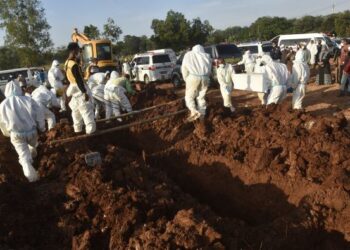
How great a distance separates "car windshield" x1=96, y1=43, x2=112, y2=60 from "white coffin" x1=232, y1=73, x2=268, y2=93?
11213 mm

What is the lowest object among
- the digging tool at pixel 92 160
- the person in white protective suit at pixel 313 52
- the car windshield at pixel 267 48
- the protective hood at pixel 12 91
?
the digging tool at pixel 92 160

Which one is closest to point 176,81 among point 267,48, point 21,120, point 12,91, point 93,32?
point 267,48

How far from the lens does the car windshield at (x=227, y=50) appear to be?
1677 cm

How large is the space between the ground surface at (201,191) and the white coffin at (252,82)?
34.4 inches

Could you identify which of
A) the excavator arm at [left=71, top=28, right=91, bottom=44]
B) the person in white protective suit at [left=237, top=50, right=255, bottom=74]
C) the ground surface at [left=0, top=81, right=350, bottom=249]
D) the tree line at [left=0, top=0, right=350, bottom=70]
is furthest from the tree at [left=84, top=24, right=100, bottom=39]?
the ground surface at [left=0, top=81, right=350, bottom=249]

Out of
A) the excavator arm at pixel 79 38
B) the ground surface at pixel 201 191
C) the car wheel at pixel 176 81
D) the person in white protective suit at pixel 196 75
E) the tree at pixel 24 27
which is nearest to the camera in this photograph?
the ground surface at pixel 201 191

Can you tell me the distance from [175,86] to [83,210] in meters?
13.9

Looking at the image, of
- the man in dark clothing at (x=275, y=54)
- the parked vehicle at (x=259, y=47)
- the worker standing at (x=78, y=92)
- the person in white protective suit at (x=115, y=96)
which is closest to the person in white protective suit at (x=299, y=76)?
the person in white protective suit at (x=115, y=96)

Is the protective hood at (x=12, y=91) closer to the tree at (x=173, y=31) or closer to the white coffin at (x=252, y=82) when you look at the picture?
the white coffin at (x=252, y=82)

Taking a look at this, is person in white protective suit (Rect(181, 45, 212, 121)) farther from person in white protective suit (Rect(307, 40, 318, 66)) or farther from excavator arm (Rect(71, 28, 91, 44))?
excavator arm (Rect(71, 28, 91, 44))

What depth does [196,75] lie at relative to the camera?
876cm

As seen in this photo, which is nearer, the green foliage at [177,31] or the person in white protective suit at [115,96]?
the person in white protective suit at [115,96]

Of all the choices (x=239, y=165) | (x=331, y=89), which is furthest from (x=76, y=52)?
(x=331, y=89)

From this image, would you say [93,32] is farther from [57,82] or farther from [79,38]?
[57,82]
